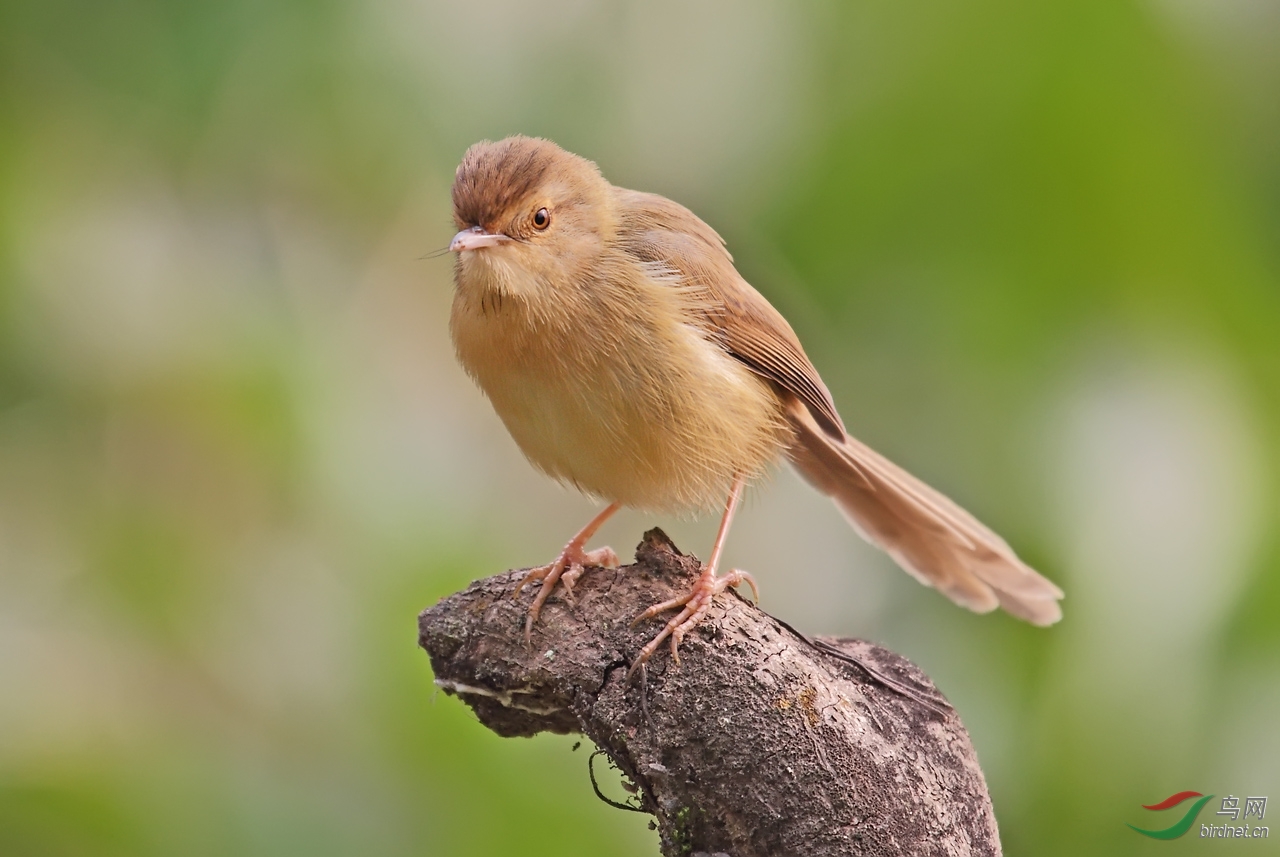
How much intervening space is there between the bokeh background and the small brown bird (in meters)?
0.96

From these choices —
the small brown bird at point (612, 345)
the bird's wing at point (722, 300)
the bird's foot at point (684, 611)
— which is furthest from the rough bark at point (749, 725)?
the bird's wing at point (722, 300)

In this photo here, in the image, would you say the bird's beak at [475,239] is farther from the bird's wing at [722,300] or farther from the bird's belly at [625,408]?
the bird's wing at [722,300]

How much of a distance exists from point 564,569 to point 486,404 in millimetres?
1556

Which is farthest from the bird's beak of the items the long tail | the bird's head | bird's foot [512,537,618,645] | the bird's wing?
the long tail

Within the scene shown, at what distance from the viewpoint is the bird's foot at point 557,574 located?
9.41ft

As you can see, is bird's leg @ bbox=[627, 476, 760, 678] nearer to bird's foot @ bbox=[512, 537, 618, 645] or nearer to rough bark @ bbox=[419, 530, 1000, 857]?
rough bark @ bbox=[419, 530, 1000, 857]

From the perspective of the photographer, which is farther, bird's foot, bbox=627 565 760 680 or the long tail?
the long tail

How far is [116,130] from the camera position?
445 cm

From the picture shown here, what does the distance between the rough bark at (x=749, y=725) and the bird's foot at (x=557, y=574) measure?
0.03 m

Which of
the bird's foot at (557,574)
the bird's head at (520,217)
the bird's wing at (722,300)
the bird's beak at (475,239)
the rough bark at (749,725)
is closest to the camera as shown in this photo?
the rough bark at (749,725)

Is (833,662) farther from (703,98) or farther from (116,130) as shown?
(116,130)

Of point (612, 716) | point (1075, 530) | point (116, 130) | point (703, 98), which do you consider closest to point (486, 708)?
point (612, 716)

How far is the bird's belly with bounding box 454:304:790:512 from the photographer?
3072 millimetres

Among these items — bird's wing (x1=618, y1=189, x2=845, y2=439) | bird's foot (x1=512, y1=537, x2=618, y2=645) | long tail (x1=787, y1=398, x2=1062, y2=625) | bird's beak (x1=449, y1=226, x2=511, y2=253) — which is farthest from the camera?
long tail (x1=787, y1=398, x2=1062, y2=625)
